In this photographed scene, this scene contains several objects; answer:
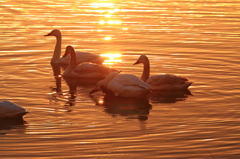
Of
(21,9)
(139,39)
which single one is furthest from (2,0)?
(139,39)

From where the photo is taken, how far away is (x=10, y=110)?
11781 millimetres

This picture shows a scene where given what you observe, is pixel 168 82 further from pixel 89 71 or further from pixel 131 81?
pixel 89 71

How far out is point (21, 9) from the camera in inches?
1201

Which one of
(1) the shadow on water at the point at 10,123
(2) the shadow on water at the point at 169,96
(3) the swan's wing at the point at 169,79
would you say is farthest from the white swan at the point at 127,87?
(1) the shadow on water at the point at 10,123

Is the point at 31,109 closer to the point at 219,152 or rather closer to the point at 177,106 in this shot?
the point at 177,106

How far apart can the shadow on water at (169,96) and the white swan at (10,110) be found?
3649 mm

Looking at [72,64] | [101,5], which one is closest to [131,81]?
[72,64]

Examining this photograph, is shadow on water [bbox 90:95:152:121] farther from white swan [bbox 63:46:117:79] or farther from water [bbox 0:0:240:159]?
white swan [bbox 63:46:117:79]

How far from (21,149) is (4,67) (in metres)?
8.03

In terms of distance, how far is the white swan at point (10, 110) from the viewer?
38.5 ft

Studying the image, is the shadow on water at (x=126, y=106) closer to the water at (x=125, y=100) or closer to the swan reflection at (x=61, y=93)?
the water at (x=125, y=100)

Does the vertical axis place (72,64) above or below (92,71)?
above

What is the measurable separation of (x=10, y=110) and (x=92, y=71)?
533 cm

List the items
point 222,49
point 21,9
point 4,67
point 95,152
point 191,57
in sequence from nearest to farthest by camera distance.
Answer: point 95,152
point 4,67
point 191,57
point 222,49
point 21,9
